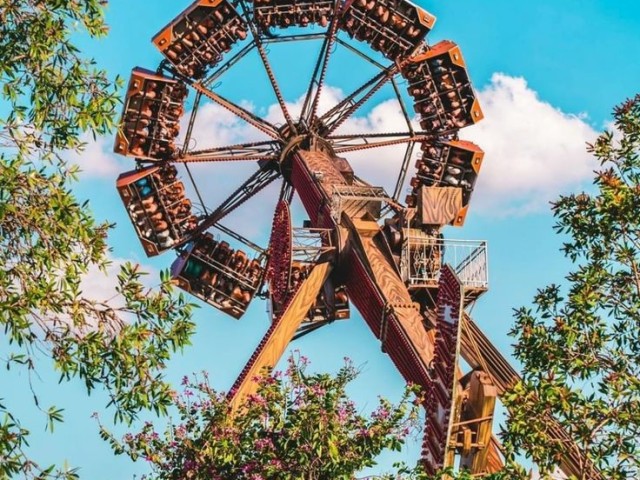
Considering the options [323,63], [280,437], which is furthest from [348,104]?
[280,437]

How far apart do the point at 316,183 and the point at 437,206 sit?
5.10 m

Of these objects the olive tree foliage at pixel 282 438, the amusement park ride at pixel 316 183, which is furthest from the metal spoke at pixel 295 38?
the olive tree foliage at pixel 282 438

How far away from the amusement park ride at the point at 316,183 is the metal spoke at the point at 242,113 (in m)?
0.04

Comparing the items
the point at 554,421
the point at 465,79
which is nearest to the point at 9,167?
the point at 554,421

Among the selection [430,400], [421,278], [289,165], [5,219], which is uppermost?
[289,165]

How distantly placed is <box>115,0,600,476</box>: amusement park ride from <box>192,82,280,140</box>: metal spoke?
42 mm

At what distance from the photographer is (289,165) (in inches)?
1319

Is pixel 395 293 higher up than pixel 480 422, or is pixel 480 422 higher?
pixel 395 293

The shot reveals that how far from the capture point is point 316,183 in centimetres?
2948

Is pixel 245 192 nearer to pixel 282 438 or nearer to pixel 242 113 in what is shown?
pixel 242 113

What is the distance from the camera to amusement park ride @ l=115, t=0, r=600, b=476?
2488cm

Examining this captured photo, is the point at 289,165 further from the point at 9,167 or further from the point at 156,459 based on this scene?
the point at 9,167

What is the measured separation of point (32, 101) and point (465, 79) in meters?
22.8

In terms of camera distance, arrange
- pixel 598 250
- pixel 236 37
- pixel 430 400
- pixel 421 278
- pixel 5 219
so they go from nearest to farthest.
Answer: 1. pixel 5 219
2. pixel 598 250
3. pixel 430 400
4. pixel 421 278
5. pixel 236 37
